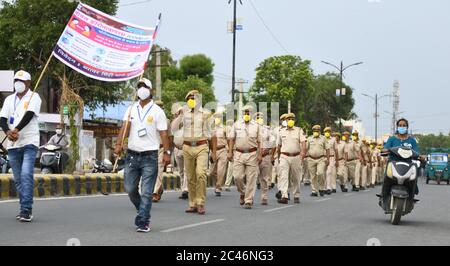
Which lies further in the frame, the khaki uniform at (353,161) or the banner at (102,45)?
the khaki uniform at (353,161)

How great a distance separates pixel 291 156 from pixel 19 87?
26.7 feet

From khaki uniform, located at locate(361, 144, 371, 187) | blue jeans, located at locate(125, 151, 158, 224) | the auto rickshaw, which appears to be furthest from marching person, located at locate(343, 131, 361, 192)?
the auto rickshaw

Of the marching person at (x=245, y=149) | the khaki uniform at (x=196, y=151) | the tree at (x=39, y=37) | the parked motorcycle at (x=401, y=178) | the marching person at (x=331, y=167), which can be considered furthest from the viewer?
the tree at (x=39, y=37)

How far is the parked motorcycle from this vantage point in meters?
12.4

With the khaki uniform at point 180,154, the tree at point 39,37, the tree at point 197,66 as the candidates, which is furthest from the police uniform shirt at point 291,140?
the tree at point 197,66

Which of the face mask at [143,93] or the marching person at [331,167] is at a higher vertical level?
the face mask at [143,93]

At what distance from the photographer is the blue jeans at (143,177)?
10180 mm

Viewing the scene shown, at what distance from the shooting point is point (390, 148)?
41.2 feet

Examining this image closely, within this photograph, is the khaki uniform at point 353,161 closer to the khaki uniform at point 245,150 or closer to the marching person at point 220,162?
the marching person at point 220,162

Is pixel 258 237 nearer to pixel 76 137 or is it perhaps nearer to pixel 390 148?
pixel 390 148

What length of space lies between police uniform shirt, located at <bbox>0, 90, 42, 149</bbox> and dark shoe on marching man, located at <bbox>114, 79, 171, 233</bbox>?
1.37m

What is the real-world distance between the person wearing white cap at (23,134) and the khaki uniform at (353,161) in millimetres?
18423
